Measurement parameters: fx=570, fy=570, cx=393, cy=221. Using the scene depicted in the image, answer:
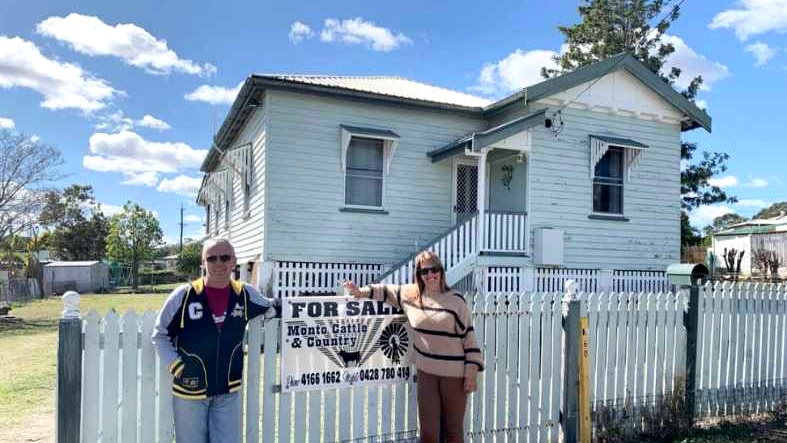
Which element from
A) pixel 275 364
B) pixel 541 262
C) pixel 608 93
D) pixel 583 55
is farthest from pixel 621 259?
pixel 583 55

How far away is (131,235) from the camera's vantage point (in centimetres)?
5116

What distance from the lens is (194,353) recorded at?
358 cm

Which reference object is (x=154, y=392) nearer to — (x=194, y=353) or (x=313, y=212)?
(x=194, y=353)

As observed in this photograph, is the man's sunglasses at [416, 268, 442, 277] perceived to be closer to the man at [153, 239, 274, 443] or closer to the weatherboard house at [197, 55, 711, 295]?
the man at [153, 239, 274, 443]

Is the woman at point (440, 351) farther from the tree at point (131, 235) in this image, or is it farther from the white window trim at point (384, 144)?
the tree at point (131, 235)

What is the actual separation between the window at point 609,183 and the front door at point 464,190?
3.03m

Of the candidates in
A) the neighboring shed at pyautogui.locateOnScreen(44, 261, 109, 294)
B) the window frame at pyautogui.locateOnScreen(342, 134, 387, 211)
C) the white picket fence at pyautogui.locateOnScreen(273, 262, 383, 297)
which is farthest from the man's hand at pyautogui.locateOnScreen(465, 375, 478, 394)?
the neighboring shed at pyautogui.locateOnScreen(44, 261, 109, 294)

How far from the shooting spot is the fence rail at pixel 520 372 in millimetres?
3812

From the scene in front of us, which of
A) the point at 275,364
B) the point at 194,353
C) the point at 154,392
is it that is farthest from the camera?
the point at 275,364

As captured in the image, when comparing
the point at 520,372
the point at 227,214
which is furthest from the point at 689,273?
the point at 227,214

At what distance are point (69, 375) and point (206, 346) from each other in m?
0.94

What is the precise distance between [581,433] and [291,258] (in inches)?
305

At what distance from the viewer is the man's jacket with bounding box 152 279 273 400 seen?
3.56 meters

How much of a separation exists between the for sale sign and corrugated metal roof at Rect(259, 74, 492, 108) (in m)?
8.07
